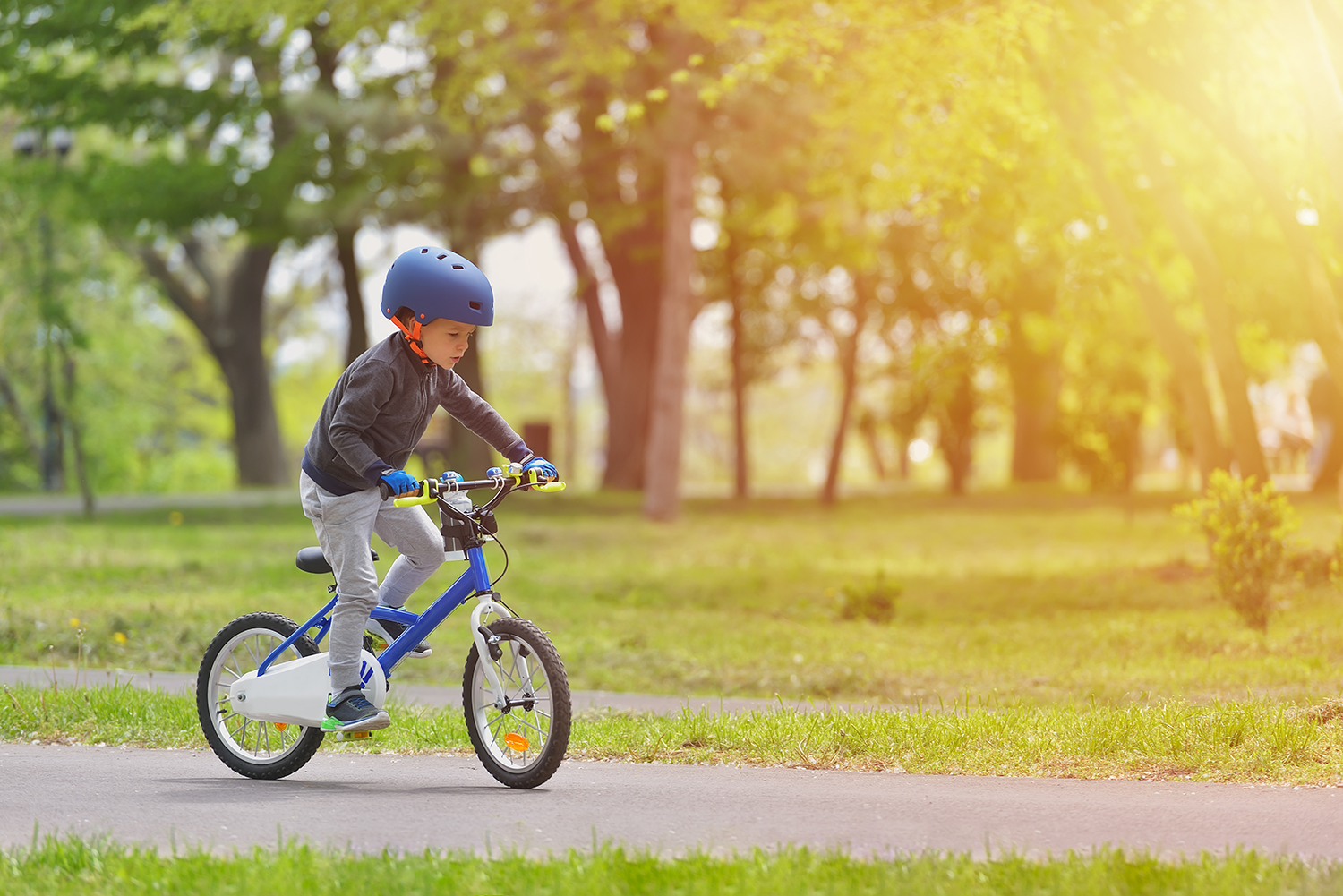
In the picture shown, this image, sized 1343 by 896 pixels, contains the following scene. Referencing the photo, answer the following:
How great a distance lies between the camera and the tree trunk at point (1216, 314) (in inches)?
588

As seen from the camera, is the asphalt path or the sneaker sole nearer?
the asphalt path

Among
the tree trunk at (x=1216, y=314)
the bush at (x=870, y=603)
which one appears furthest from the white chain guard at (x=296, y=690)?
the tree trunk at (x=1216, y=314)

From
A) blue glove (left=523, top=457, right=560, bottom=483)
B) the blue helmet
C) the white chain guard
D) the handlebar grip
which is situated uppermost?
the blue helmet

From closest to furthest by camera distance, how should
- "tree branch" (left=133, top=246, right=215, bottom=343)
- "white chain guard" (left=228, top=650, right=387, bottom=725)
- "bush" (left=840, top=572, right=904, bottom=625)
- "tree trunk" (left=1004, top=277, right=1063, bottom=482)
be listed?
"white chain guard" (left=228, top=650, right=387, bottom=725) < "bush" (left=840, top=572, right=904, bottom=625) < "tree trunk" (left=1004, top=277, right=1063, bottom=482) < "tree branch" (left=133, top=246, right=215, bottom=343)

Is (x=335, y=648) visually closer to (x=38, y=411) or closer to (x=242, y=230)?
(x=242, y=230)

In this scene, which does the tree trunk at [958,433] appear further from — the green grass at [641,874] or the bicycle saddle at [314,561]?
the green grass at [641,874]

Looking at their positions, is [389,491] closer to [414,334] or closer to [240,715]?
[414,334]

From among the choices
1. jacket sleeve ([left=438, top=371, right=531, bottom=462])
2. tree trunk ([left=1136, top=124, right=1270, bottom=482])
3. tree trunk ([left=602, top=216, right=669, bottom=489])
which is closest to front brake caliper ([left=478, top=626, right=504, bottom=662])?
jacket sleeve ([left=438, top=371, right=531, bottom=462])

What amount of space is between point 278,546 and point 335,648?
1228 cm

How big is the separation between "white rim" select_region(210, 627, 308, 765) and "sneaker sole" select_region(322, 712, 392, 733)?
0.49 m

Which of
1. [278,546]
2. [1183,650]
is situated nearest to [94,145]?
[278,546]

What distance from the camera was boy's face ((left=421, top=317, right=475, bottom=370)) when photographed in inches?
236

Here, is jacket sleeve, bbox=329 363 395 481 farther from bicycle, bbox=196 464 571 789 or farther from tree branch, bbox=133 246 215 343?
tree branch, bbox=133 246 215 343

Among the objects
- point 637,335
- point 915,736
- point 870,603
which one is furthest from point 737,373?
point 915,736
